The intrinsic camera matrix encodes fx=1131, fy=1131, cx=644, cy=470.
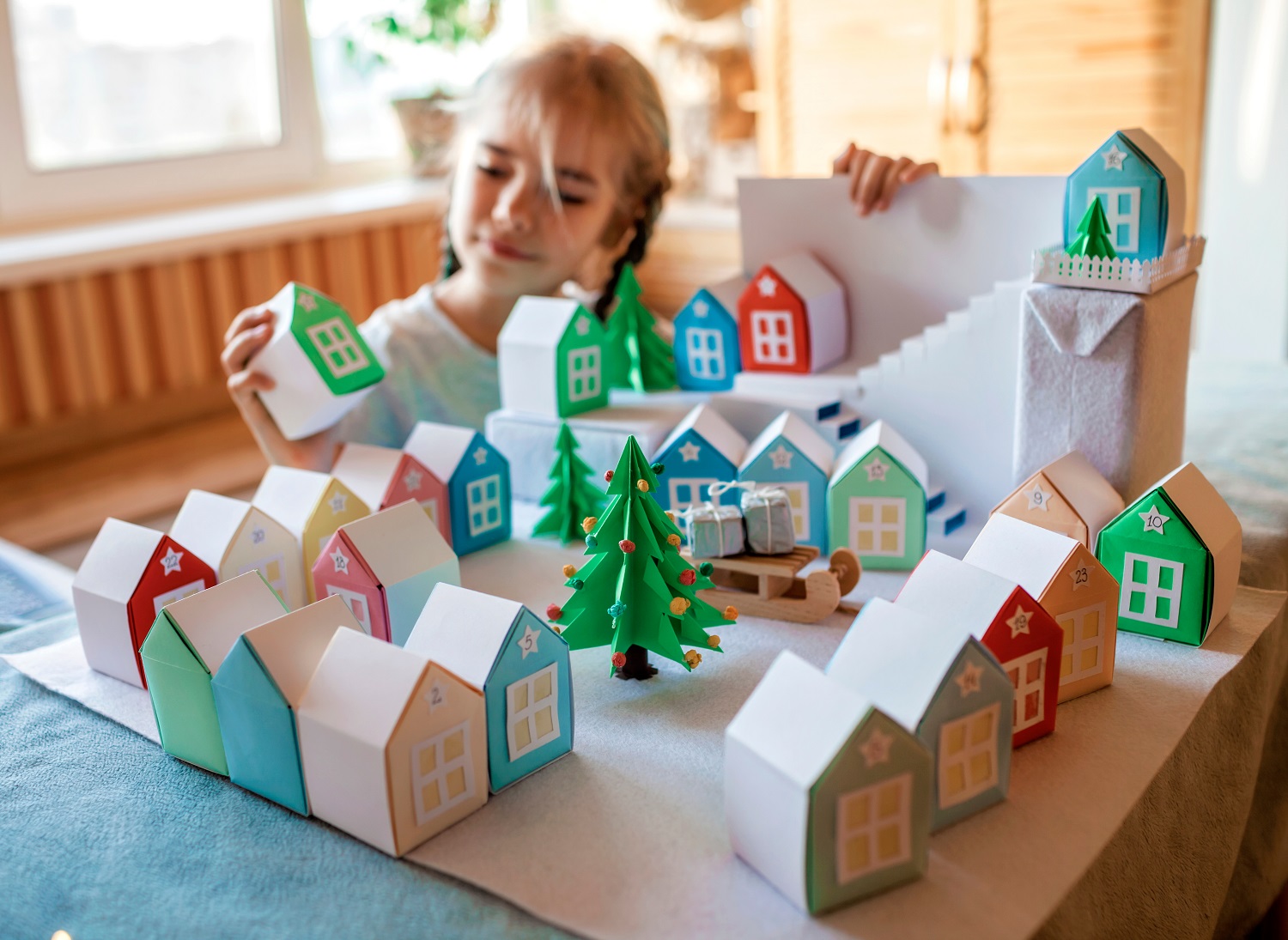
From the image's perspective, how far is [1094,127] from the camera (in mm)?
2354

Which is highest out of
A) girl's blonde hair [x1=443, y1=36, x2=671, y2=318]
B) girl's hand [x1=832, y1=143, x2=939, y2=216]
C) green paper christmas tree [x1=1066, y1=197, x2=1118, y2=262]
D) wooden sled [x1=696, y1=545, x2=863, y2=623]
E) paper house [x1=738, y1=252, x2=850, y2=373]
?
girl's blonde hair [x1=443, y1=36, x2=671, y2=318]

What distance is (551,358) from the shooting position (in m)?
1.23

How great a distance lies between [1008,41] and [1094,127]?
0.85 ft

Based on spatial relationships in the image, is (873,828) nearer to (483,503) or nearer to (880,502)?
(880,502)

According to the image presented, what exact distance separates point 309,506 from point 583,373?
38cm

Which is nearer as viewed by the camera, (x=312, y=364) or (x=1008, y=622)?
(x=1008, y=622)

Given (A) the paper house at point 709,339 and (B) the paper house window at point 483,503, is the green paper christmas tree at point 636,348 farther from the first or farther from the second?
(B) the paper house window at point 483,503

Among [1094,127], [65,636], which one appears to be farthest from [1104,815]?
[1094,127]

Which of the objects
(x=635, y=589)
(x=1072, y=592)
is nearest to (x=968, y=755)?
(x=1072, y=592)

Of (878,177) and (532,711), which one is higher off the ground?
(878,177)

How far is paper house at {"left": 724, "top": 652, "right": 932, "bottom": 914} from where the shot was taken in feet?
1.92

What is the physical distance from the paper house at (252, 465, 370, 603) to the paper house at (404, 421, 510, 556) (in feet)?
0.36

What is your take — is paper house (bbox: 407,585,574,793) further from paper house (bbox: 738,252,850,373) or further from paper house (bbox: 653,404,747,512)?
paper house (bbox: 738,252,850,373)

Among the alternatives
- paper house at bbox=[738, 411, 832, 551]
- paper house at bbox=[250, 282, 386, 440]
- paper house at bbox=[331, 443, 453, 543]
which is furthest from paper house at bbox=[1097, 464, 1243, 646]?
paper house at bbox=[250, 282, 386, 440]
